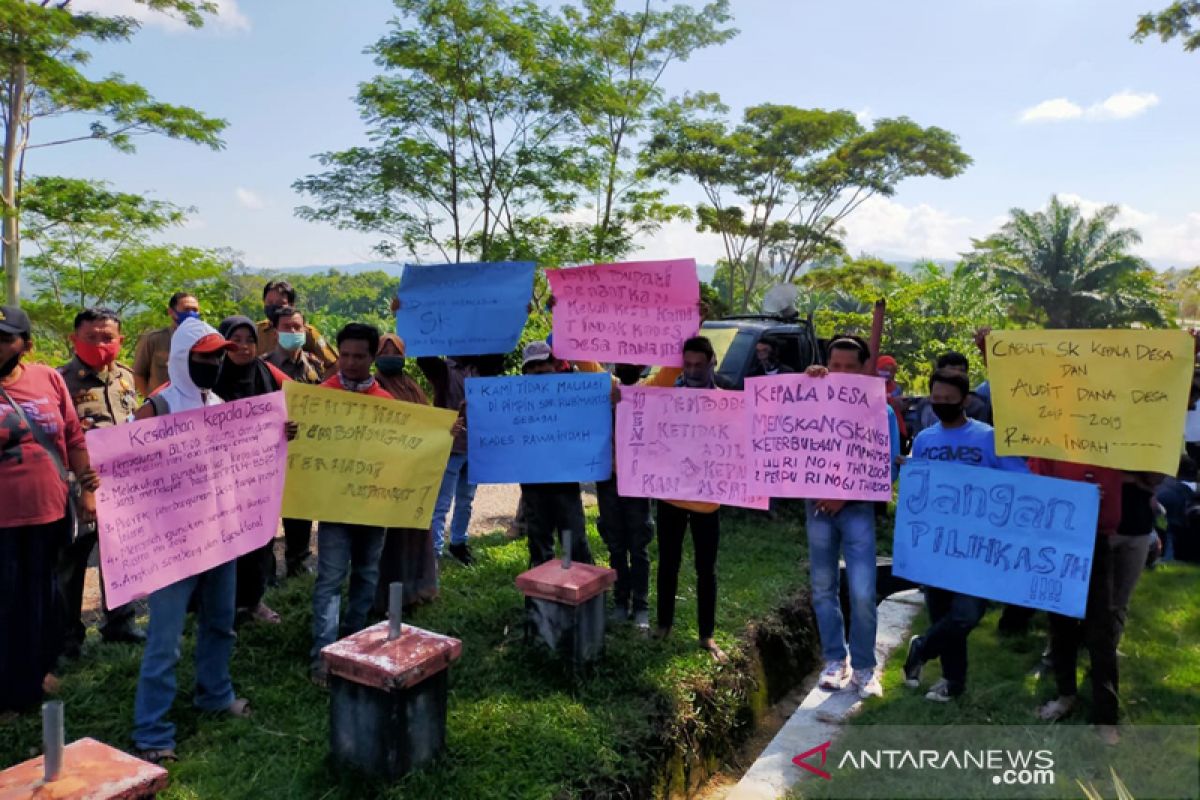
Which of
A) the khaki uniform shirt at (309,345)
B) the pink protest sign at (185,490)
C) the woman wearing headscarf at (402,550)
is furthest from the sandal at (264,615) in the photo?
the khaki uniform shirt at (309,345)

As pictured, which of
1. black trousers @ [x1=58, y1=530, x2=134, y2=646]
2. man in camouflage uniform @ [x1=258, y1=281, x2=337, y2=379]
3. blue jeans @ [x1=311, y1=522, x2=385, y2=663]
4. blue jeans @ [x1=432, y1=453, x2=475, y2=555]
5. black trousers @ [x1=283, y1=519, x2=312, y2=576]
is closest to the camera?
blue jeans @ [x1=311, y1=522, x2=385, y2=663]

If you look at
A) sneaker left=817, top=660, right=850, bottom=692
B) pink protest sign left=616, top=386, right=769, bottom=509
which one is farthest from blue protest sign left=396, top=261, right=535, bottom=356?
sneaker left=817, top=660, right=850, bottom=692

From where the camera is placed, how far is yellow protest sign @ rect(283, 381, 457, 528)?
3.79m

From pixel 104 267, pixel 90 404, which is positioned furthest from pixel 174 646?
pixel 104 267

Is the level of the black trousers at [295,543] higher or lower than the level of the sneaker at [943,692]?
higher

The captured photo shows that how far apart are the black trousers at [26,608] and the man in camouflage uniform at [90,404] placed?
20.4 inches

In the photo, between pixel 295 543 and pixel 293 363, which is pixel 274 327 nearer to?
pixel 293 363

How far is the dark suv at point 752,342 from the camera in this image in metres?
8.02

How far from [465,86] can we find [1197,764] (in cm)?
1404

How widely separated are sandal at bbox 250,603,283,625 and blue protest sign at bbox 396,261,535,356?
191 cm

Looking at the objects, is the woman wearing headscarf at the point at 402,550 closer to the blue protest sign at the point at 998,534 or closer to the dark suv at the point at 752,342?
the blue protest sign at the point at 998,534

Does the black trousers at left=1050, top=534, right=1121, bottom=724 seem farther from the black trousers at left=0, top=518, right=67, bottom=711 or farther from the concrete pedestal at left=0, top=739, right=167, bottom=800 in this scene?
the black trousers at left=0, top=518, right=67, bottom=711

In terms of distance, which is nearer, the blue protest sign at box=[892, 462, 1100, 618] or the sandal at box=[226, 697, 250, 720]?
the blue protest sign at box=[892, 462, 1100, 618]

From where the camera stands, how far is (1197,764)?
2.96 metres
